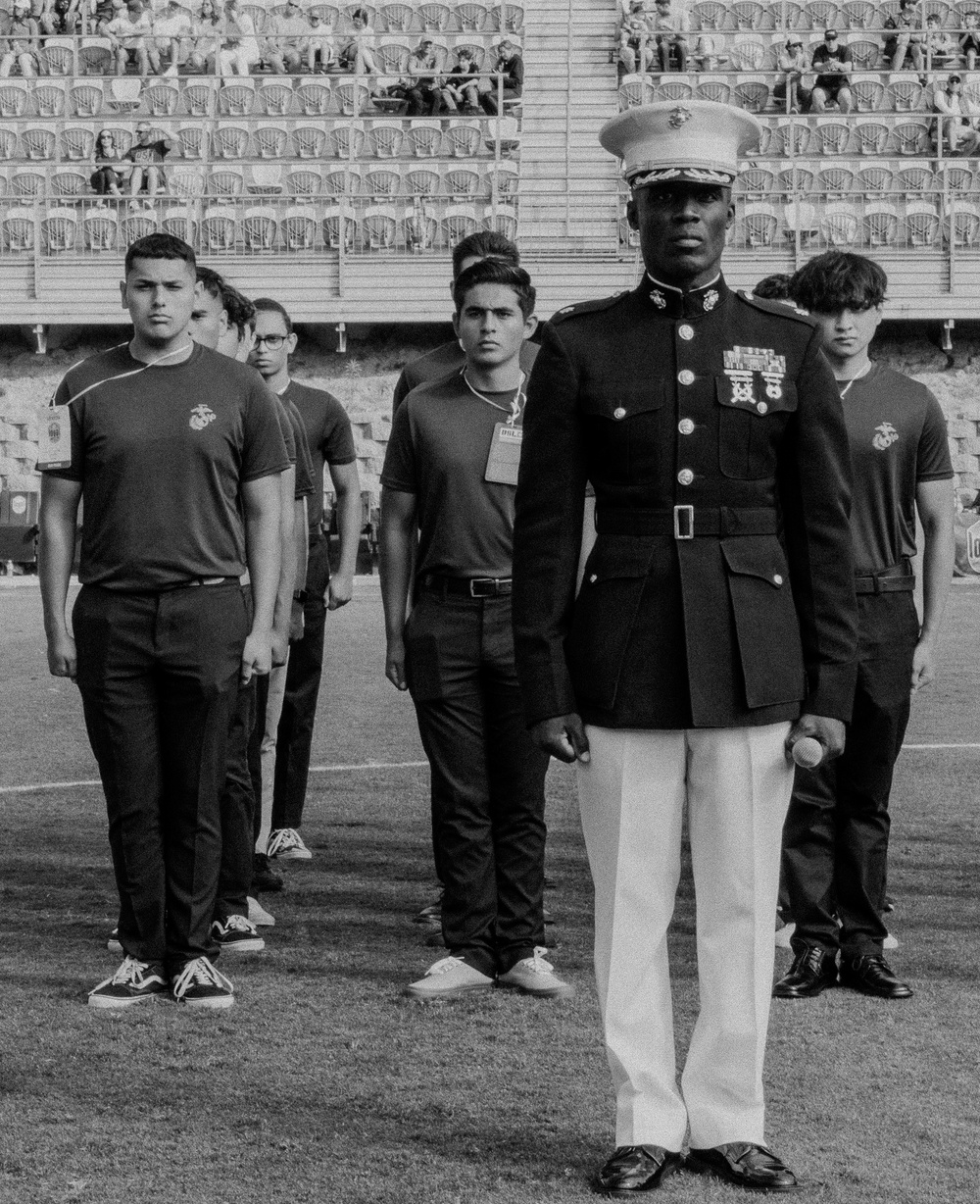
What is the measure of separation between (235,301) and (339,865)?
91.1 inches

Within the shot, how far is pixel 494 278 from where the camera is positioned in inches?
237

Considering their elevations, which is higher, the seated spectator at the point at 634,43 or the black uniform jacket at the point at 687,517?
the seated spectator at the point at 634,43

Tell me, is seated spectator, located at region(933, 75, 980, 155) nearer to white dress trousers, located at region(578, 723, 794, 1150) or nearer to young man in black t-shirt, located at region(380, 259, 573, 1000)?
young man in black t-shirt, located at region(380, 259, 573, 1000)

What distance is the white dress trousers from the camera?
4.06m

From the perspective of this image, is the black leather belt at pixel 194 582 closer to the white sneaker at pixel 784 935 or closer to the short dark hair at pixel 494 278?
the short dark hair at pixel 494 278

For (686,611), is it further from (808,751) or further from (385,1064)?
(385,1064)

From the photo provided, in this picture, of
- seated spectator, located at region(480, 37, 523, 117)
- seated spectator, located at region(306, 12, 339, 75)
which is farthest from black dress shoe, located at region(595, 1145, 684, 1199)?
seated spectator, located at region(306, 12, 339, 75)

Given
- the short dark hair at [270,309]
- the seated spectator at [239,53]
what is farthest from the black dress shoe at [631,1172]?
the seated spectator at [239,53]

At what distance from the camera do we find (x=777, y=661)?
4.05 m

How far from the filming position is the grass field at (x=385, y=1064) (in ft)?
13.6

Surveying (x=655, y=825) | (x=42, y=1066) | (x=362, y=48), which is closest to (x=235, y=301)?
(x=42, y=1066)

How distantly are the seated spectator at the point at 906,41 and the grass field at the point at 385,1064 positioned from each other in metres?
23.9

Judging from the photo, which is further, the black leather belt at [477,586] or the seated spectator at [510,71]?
the seated spectator at [510,71]

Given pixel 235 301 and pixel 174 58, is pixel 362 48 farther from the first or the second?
pixel 235 301
